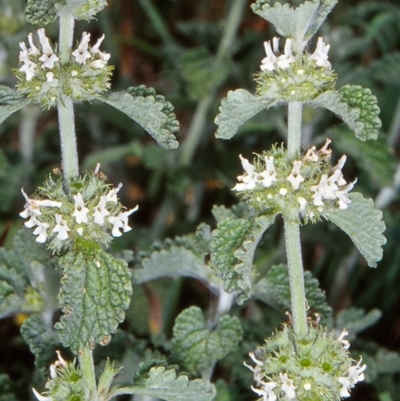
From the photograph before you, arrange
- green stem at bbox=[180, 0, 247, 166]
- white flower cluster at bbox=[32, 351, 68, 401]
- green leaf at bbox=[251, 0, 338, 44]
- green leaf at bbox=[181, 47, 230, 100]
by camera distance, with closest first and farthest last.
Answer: green leaf at bbox=[251, 0, 338, 44] → white flower cluster at bbox=[32, 351, 68, 401] → green leaf at bbox=[181, 47, 230, 100] → green stem at bbox=[180, 0, 247, 166]

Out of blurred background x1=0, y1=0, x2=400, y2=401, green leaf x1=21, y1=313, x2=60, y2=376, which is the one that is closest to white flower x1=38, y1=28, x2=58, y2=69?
green leaf x1=21, y1=313, x2=60, y2=376

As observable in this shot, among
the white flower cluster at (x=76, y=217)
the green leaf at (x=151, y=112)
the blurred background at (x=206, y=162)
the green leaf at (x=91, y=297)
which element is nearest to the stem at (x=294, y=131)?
the green leaf at (x=151, y=112)

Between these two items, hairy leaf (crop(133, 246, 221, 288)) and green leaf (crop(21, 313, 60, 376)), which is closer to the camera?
green leaf (crop(21, 313, 60, 376))

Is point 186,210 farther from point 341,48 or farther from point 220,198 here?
point 341,48

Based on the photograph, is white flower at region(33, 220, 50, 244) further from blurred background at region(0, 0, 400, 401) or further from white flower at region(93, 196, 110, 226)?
blurred background at region(0, 0, 400, 401)

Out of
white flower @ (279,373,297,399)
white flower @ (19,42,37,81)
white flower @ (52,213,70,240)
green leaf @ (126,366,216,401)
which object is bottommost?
white flower @ (279,373,297,399)

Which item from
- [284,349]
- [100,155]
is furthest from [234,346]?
[100,155]
